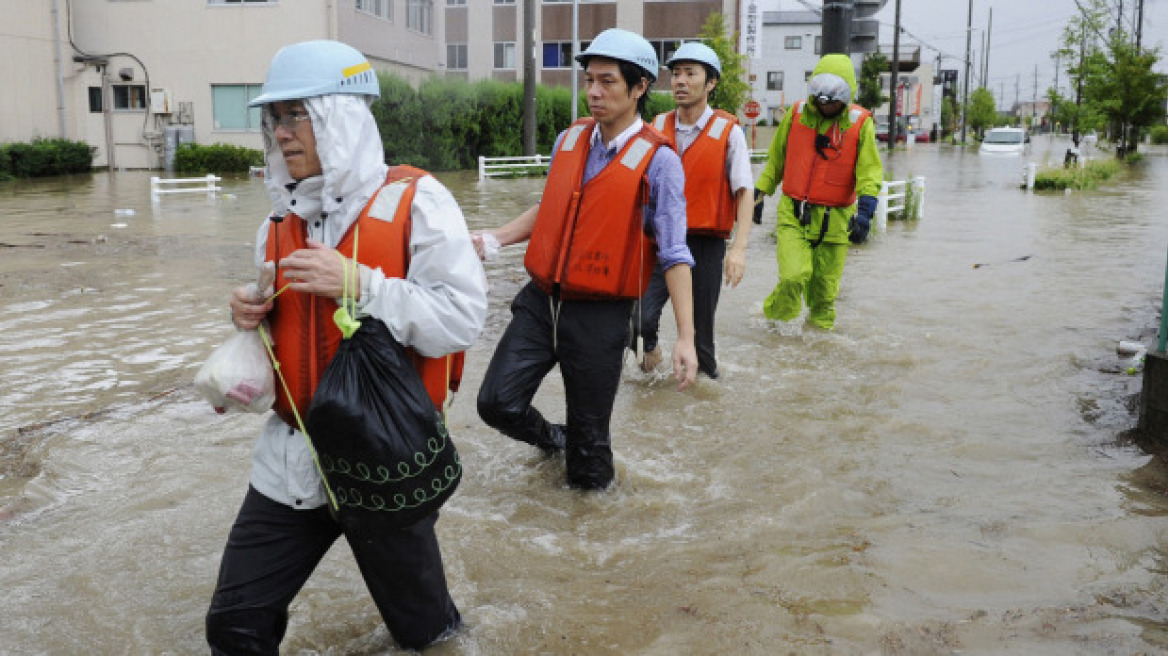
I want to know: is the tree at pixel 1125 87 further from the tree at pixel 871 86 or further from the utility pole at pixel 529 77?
the utility pole at pixel 529 77

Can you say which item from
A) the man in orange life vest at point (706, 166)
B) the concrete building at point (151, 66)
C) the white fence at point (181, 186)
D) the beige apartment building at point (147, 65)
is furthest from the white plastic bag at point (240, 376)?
the concrete building at point (151, 66)

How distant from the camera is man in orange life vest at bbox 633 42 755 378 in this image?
6.57 m

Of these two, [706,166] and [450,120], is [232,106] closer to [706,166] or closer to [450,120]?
[450,120]

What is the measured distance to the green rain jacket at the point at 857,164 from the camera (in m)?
7.62

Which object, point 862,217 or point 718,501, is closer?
point 718,501

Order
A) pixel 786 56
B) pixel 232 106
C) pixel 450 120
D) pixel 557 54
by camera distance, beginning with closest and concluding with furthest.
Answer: pixel 232 106, pixel 450 120, pixel 557 54, pixel 786 56

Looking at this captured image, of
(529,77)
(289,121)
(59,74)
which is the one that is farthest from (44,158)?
(289,121)

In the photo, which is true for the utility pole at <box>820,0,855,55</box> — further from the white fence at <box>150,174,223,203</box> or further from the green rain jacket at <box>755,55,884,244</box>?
the white fence at <box>150,174,223,203</box>

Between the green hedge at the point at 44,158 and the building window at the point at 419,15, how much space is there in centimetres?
1229

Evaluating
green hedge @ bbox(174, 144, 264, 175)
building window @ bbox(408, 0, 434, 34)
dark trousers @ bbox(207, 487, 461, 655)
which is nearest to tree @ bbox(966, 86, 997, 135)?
building window @ bbox(408, 0, 434, 34)

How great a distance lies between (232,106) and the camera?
32.3m

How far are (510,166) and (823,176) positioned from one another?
921 inches

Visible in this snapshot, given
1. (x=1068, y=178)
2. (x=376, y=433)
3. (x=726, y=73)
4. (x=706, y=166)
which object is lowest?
(x=376, y=433)

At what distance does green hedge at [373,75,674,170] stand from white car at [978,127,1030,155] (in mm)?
21975
